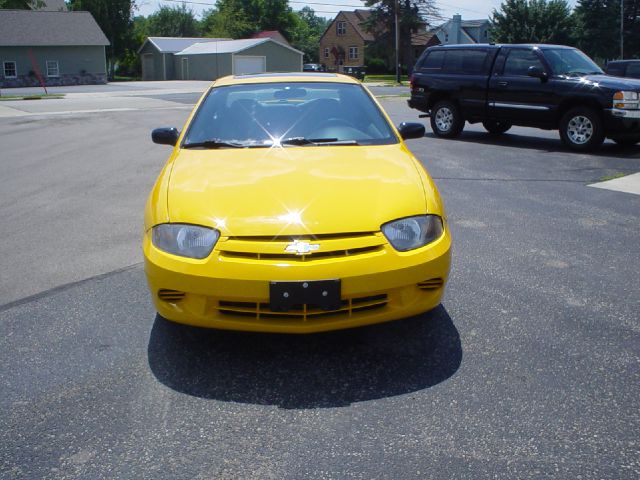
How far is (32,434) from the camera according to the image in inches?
117

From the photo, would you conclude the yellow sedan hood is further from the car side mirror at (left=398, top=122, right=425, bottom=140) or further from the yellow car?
the car side mirror at (left=398, top=122, right=425, bottom=140)

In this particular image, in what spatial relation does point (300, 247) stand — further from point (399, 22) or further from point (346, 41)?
point (346, 41)

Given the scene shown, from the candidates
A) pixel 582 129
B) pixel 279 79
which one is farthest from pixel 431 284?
pixel 582 129

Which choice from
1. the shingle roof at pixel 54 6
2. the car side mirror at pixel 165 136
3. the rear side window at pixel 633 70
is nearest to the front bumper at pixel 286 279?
the car side mirror at pixel 165 136

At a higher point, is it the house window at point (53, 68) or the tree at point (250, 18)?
the tree at point (250, 18)

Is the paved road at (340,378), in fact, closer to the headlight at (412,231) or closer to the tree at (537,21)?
the headlight at (412,231)

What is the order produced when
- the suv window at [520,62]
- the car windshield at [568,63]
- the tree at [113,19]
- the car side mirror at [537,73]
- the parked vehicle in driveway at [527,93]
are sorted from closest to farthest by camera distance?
the parked vehicle in driveway at [527,93], the car side mirror at [537,73], the car windshield at [568,63], the suv window at [520,62], the tree at [113,19]

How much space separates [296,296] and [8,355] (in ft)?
5.81

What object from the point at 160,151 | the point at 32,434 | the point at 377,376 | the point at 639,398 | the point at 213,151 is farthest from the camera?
the point at 160,151

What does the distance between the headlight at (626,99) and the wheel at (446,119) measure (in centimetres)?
350

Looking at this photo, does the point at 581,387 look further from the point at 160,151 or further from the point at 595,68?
the point at 595,68

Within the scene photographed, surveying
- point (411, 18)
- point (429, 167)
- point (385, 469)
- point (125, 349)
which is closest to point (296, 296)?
point (385, 469)

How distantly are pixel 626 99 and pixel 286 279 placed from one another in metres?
10.0

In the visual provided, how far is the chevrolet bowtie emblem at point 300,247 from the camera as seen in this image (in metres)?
3.31
